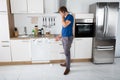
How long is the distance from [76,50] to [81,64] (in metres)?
0.43

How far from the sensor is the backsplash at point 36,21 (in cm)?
399

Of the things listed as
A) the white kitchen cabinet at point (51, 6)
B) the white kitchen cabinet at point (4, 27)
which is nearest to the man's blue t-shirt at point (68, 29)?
the white kitchen cabinet at point (51, 6)

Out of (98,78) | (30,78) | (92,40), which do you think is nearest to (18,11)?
(30,78)

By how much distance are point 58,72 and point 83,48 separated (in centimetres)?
108

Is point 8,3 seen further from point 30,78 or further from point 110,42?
point 110,42

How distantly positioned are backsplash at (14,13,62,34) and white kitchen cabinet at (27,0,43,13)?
35 centimetres

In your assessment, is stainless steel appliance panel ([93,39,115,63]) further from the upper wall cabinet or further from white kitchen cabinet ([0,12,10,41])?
white kitchen cabinet ([0,12,10,41])

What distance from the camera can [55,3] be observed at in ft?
13.0

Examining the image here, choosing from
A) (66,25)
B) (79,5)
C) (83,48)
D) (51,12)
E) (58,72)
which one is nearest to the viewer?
(66,25)

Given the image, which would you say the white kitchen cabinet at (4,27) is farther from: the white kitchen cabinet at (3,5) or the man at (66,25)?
the man at (66,25)

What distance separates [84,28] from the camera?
369 centimetres

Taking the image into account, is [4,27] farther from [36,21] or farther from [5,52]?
[36,21]

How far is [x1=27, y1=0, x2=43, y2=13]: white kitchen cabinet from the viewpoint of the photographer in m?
3.60

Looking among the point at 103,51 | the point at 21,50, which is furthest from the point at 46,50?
the point at 103,51
